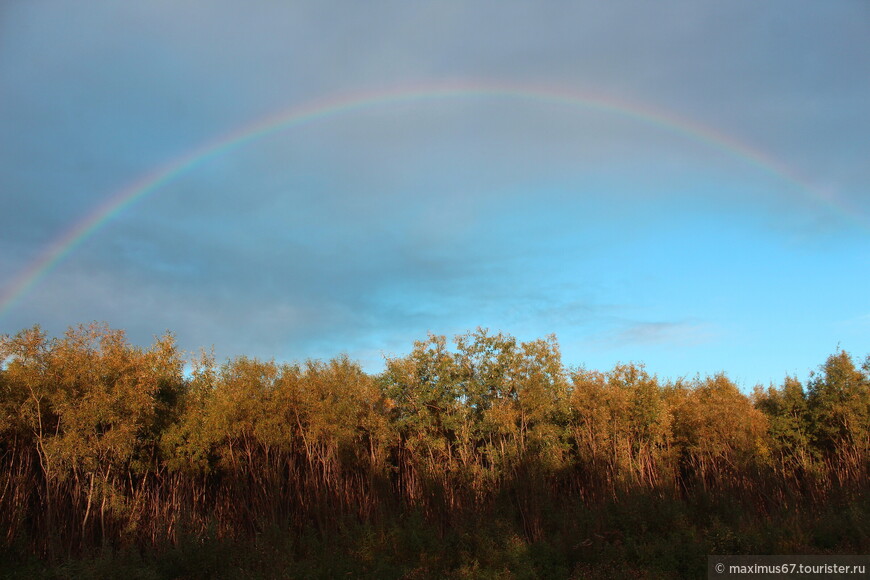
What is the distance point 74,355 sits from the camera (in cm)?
1983

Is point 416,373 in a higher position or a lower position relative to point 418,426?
higher

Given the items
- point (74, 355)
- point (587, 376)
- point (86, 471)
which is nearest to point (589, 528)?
point (587, 376)

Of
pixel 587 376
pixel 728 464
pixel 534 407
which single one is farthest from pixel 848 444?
pixel 534 407

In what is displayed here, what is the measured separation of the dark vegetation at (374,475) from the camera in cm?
1585

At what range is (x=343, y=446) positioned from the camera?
25.5 meters

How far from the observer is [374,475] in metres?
23.7

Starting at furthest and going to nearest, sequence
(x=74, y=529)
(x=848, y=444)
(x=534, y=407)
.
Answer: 1. (x=848, y=444)
2. (x=534, y=407)
3. (x=74, y=529)

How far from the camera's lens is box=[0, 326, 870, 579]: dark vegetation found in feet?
52.0

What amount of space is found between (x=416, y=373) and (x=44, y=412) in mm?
17319

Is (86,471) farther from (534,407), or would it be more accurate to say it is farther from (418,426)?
(534,407)

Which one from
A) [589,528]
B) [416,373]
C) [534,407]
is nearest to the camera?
[589,528]

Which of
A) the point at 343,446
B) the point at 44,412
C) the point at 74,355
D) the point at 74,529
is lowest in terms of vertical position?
the point at 74,529

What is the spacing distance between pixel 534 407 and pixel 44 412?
21.2 meters

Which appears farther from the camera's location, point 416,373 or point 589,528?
point 416,373
